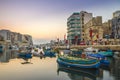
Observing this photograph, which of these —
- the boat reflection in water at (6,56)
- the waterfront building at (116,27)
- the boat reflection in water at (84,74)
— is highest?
the waterfront building at (116,27)

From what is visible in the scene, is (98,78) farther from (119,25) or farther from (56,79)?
(119,25)

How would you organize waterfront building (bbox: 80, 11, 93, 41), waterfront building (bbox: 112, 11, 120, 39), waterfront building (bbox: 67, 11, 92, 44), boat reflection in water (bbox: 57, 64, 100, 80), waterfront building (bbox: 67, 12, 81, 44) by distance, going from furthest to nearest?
waterfront building (bbox: 67, 12, 81, 44) < waterfront building (bbox: 67, 11, 92, 44) < waterfront building (bbox: 80, 11, 93, 41) < waterfront building (bbox: 112, 11, 120, 39) < boat reflection in water (bbox: 57, 64, 100, 80)

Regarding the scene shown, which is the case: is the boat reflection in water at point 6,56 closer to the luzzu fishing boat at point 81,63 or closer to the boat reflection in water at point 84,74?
the luzzu fishing boat at point 81,63

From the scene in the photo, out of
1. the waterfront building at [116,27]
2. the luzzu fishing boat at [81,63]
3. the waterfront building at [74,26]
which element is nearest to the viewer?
the luzzu fishing boat at [81,63]

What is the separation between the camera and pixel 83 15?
16862 centimetres

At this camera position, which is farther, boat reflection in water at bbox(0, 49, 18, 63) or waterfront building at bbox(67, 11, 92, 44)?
waterfront building at bbox(67, 11, 92, 44)

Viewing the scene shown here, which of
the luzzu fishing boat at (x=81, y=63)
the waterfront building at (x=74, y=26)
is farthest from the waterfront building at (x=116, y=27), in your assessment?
the luzzu fishing boat at (x=81, y=63)

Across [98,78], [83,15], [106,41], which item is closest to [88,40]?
[83,15]

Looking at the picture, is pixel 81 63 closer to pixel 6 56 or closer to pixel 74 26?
pixel 6 56

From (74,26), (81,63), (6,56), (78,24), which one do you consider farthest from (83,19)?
(81,63)

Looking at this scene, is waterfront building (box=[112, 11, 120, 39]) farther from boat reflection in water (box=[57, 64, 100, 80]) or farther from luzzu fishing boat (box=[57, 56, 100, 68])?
boat reflection in water (box=[57, 64, 100, 80])

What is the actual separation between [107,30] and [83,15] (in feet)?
98.9

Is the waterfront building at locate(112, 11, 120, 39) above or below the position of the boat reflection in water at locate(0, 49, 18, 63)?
above

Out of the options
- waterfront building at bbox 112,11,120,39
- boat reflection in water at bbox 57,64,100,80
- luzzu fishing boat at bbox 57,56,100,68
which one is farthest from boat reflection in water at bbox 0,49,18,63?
waterfront building at bbox 112,11,120,39
